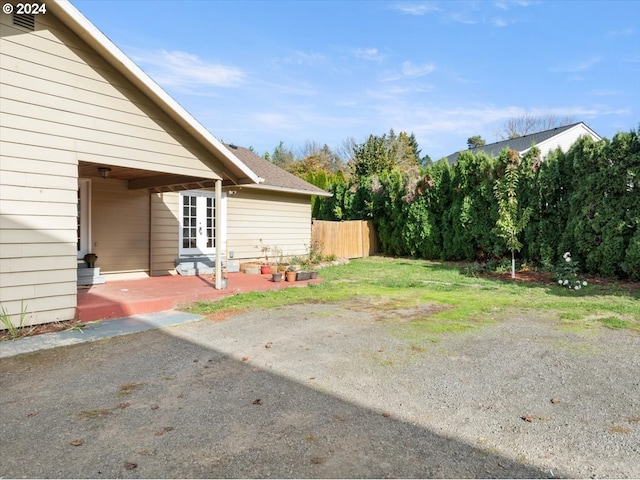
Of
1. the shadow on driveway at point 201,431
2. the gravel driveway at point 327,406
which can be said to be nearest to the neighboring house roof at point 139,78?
the gravel driveway at point 327,406

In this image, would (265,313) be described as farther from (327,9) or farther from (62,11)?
(327,9)

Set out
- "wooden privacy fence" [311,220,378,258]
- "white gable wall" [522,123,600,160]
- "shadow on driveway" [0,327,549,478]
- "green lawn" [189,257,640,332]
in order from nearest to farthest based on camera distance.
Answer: "shadow on driveway" [0,327,549,478] → "green lawn" [189,257,640,332] → "wooden privacy fence" [311,220,378,258] → "white gable wall" [522,123,600,160]

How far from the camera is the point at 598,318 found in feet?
19.2

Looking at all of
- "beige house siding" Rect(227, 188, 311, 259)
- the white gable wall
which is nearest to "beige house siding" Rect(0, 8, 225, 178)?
"beige house siding" Rect(227, 188, 311, 259)

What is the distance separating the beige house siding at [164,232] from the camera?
9516 millimetres

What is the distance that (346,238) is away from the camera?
1647 centimetres

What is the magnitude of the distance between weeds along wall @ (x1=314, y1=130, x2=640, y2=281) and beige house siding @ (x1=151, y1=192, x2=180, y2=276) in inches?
349

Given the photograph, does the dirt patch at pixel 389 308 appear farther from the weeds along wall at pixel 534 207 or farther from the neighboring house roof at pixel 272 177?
the neighboring house roof at pixel 272 177

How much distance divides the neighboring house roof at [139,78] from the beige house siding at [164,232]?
282cm

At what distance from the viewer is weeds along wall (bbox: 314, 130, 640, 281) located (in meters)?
9.34

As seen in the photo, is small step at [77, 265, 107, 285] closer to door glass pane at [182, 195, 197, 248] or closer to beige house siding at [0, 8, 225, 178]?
door glass pane at [182, 195, 197, 248]

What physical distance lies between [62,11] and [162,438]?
5488 mm

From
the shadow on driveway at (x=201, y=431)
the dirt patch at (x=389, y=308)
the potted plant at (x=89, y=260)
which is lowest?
the shadow on driveway at (x=201, y=431)

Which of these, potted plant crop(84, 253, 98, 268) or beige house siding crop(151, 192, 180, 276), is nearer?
potted plant crop(84, 253, 98, 268)
